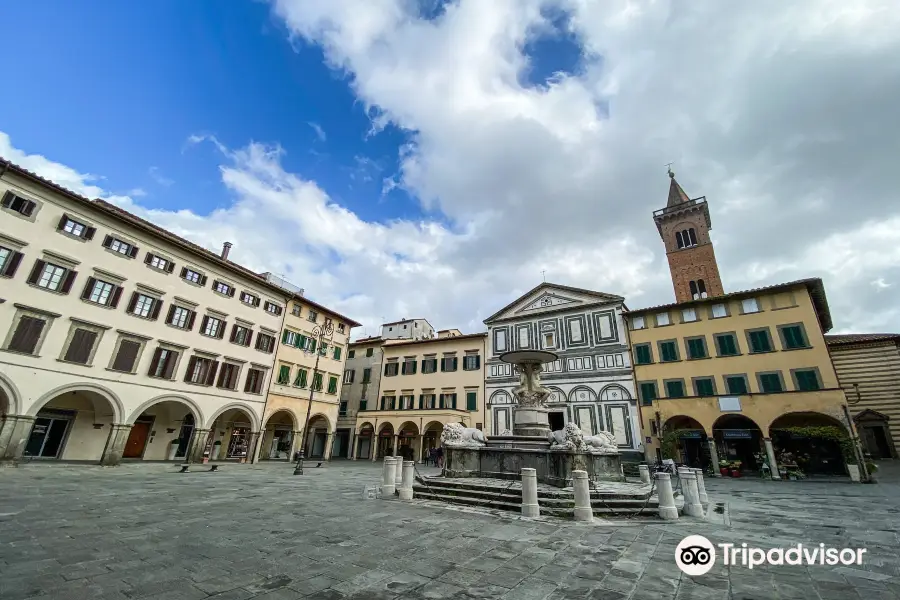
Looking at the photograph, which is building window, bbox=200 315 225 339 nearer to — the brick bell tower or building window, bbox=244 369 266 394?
building window, bbox=244 369 266 394

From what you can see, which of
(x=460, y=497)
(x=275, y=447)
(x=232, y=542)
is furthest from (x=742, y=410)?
(x=275, y=447)

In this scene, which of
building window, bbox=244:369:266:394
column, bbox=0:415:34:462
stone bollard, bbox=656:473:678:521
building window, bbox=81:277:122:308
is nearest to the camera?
stone bollard, bbox=656:473:678:521

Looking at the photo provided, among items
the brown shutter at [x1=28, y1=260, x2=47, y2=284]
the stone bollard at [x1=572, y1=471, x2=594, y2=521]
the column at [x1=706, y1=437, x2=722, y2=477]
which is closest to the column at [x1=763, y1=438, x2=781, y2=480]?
the column at [x1=706, y1=437, x2=722, y2=477]

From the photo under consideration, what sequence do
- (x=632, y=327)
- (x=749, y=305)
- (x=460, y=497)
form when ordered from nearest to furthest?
(x=460, y=497)
(x=749, y=305)
(x=632, y=327)

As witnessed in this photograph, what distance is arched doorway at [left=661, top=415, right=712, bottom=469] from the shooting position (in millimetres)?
23531

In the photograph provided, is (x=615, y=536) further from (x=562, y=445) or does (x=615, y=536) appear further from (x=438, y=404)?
(x=438, y=404)

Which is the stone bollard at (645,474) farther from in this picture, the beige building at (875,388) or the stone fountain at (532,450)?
the beige building at (875,388)

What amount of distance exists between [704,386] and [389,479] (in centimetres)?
2288

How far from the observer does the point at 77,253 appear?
1880cm

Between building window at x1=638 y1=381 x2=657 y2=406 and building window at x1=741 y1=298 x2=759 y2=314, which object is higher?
building window at x1=741 y1=298 x2=759 y2=314

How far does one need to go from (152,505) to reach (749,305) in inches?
1238

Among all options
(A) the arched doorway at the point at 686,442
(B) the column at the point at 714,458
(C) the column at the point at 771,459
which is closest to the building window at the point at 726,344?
(A) the arched doorway at the point at 686,442

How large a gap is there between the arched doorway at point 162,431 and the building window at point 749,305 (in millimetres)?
34935

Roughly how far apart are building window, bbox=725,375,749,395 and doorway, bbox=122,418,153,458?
36042 millimetres
